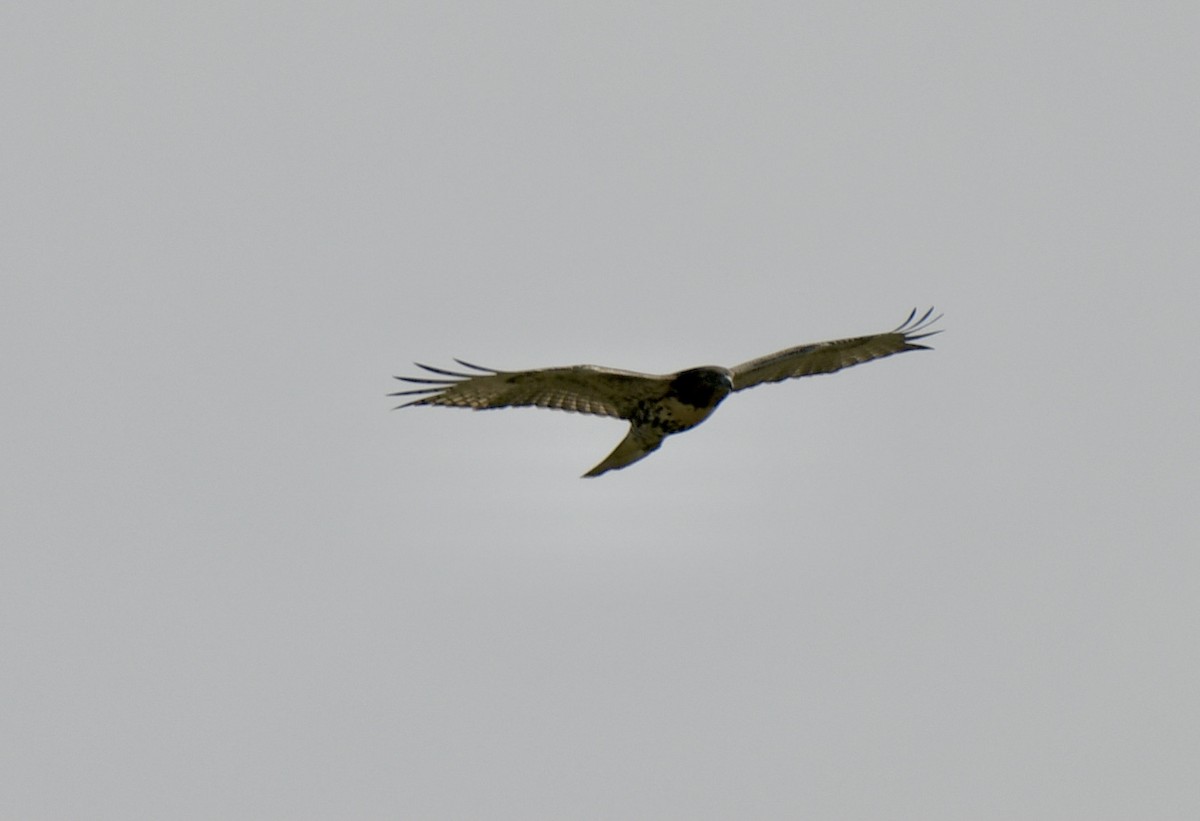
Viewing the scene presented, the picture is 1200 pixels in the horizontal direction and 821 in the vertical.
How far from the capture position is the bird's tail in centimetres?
1525

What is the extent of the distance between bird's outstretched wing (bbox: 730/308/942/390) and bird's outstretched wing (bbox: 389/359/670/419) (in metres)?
1.29

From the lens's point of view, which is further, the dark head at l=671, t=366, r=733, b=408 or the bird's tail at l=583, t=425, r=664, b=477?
the bird's tail at l=583, t=425, r=664, b=477

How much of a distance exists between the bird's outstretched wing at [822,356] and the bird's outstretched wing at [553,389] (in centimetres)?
129

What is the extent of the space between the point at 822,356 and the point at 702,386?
92.4 inches

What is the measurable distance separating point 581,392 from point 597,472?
127cm

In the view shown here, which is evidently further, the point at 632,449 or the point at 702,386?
the point at 632,449

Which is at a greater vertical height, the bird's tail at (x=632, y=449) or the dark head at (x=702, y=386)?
the dark head at (x=702, y=386)

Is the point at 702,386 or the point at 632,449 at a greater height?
the point at 702,386

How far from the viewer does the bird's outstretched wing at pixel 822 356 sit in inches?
621

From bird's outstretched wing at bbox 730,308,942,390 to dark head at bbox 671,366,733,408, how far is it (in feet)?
3.46

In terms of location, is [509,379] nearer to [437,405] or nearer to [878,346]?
[437,405]

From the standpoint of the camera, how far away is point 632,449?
15492 mm

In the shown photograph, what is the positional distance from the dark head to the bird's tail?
67 cm

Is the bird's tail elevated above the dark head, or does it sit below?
below
